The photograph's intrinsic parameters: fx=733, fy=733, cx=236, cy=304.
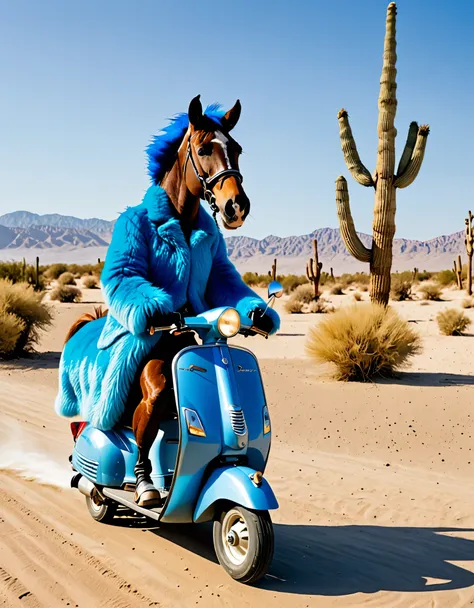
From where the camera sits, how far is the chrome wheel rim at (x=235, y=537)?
4340 millimetres

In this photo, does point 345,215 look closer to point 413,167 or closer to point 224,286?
point 413,167

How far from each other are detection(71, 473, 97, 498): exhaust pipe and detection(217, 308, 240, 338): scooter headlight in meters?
1.80

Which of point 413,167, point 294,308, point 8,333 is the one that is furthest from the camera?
point 294,308

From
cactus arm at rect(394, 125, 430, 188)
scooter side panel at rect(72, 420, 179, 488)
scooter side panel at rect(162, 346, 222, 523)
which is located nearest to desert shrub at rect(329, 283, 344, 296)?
cactus arm at rect(394, 125, 430, 188)

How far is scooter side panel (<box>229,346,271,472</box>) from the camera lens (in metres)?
4.56

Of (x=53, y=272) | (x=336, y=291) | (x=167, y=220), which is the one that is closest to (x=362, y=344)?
(x=167, y=220)

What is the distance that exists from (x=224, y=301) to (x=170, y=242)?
2.22ft

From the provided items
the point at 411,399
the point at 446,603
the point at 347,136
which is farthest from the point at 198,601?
the point at 347,136

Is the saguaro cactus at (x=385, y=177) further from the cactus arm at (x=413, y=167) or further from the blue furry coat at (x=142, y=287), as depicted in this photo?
the blue furry coat at (x=142, y=287)

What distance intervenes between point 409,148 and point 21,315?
9.68 m

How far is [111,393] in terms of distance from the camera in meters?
4.97

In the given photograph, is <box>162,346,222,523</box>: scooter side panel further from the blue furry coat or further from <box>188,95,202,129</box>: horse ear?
<box>188,95,202,129</box>: horse ear

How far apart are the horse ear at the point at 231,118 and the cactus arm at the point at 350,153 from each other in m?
11.9

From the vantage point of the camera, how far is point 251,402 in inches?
182
